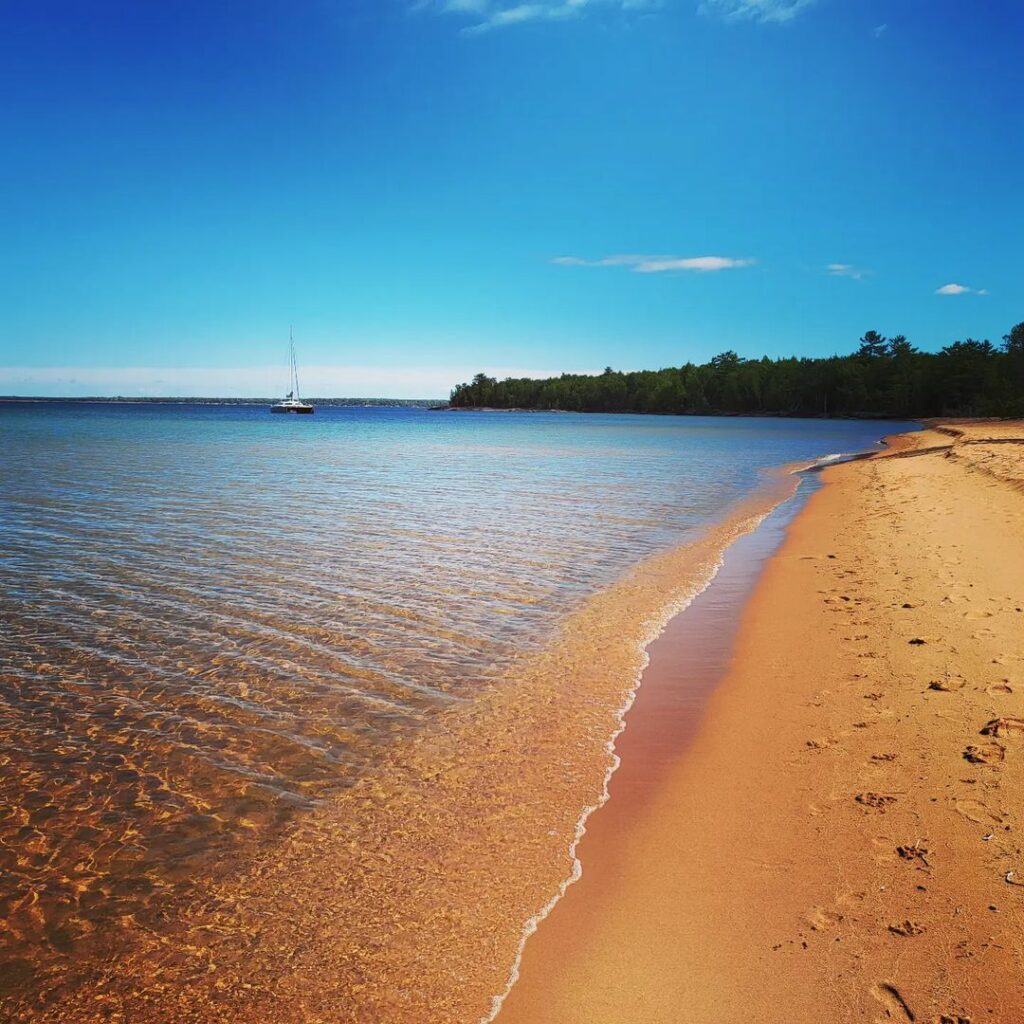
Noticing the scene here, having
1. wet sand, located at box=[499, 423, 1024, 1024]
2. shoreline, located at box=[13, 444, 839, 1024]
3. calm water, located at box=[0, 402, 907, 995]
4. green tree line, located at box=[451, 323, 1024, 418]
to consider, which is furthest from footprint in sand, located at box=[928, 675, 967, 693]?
green tree line, located at box=[451, 323, 1024, 418]

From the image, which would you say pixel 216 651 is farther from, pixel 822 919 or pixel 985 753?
pixel 985 753

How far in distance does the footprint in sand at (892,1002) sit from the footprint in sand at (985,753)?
258cm

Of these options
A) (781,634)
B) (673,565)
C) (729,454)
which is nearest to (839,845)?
(781,634)

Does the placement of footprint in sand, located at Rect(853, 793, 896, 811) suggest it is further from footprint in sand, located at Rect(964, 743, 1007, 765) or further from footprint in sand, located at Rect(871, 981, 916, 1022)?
footprint in sand, located at Rect(871, 981, 916, 1022)

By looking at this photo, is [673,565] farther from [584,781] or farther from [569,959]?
[569,959]

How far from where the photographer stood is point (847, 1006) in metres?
3.02

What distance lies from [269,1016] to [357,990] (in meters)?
0.38

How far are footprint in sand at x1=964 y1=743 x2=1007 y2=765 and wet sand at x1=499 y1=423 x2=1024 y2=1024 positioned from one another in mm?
19

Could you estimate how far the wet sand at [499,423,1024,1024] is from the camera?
3.14 meters

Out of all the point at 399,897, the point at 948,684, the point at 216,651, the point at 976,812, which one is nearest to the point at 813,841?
the point at 976,812

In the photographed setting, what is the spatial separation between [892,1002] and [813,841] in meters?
1.31

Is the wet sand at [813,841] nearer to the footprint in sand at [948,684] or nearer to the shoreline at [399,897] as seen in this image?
the footprint in sand at [948,684]

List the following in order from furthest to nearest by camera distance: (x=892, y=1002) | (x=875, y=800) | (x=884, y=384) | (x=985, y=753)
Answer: (x=884, y=384) → (x=985, y=753) → (x=875, y=800) → (x=892, y=1002)

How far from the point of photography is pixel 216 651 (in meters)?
7.82
